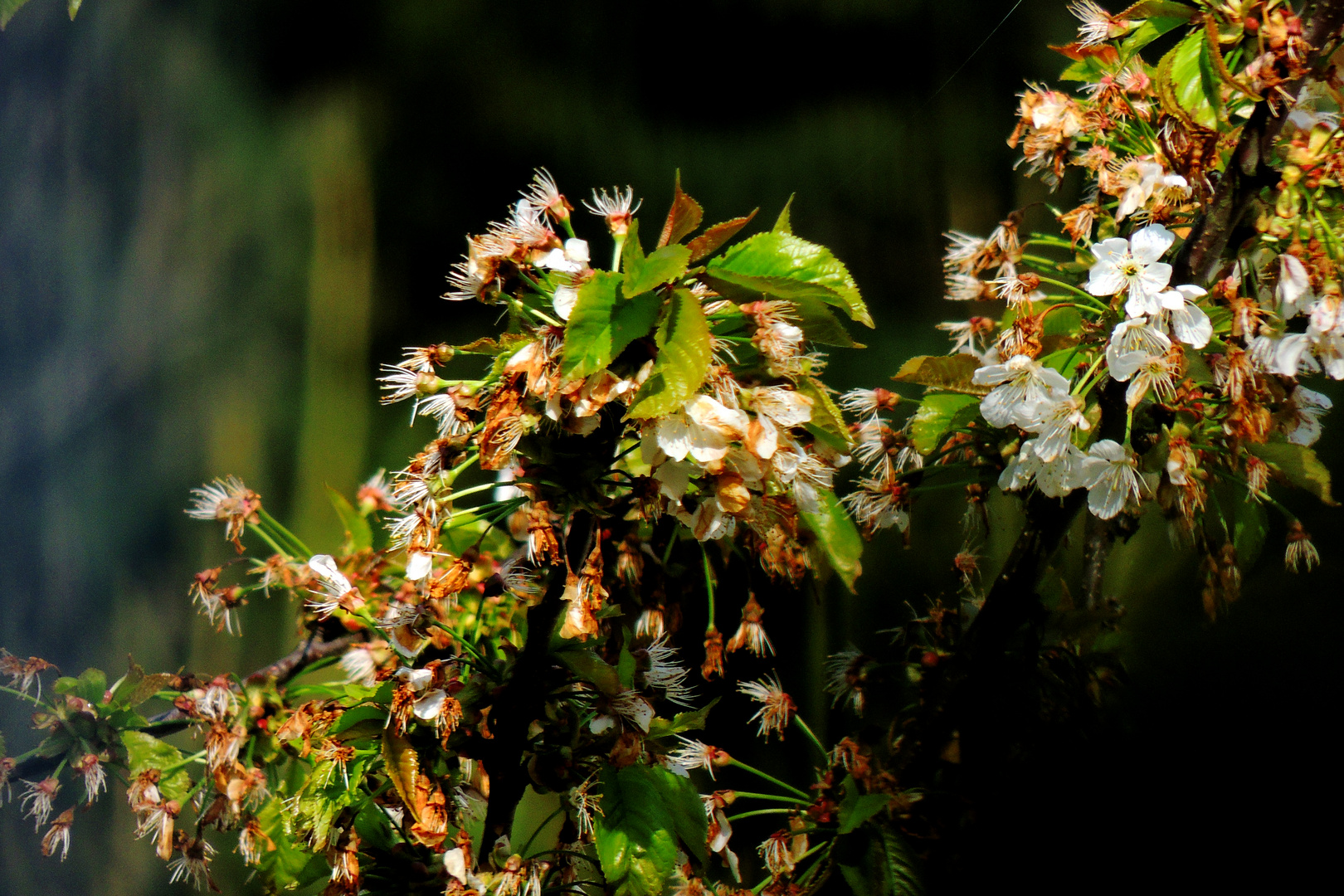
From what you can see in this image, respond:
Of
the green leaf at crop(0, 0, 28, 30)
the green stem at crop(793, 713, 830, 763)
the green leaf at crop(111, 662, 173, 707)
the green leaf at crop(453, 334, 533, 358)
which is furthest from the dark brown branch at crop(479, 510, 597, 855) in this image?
the green leaf at crop(0, 0, 28, 30)

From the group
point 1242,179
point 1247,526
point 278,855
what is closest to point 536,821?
point 278,855

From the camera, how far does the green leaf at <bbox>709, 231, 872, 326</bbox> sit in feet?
1.91

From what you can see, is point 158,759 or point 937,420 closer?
point 937,420

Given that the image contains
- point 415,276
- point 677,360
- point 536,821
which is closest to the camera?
point 677,360

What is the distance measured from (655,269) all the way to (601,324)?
5 centimetres

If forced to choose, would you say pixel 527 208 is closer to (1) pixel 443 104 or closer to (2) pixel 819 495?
(2) pixel 819 495

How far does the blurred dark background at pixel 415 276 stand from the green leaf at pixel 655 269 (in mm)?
394

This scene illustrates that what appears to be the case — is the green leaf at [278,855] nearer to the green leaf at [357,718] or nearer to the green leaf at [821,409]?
the green leaf at [357,718]

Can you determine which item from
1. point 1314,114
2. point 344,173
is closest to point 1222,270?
point 1314,114

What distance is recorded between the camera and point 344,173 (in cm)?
Answer: 120

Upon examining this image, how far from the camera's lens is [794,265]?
1.93ft

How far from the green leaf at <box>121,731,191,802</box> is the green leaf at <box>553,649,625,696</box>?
0.51m

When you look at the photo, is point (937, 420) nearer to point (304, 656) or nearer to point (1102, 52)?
point (1102, 52)

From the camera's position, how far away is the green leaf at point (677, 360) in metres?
0.51
